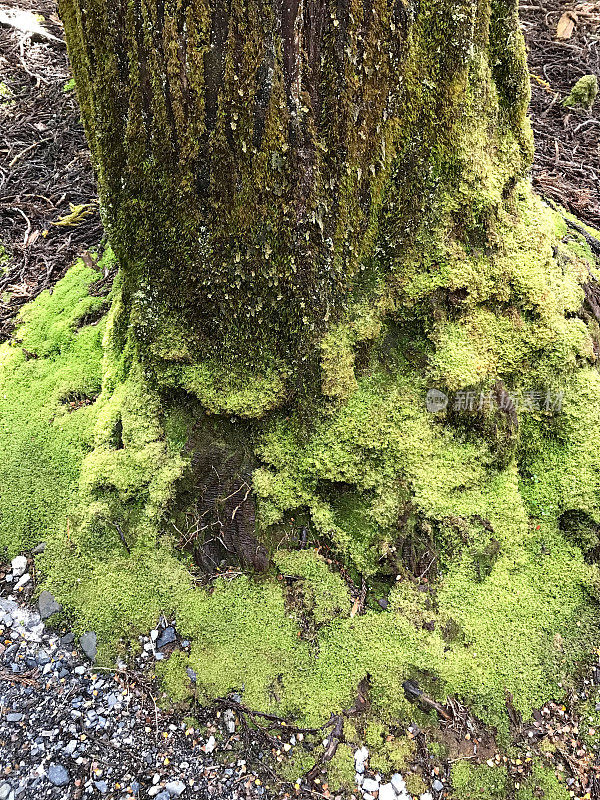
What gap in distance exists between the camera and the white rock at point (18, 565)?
3117 mm

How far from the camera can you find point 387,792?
2.52 m

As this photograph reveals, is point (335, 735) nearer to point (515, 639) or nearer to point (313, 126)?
point (515, 639)

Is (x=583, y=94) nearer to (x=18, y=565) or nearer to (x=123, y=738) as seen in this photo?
(x=18, y=565)

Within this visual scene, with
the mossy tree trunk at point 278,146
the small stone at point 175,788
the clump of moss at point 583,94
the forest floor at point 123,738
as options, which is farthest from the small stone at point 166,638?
the clump of moss at point 583,94

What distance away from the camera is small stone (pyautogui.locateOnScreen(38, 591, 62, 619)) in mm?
2945

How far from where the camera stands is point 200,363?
2.84m

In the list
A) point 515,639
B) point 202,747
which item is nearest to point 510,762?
point 515,639

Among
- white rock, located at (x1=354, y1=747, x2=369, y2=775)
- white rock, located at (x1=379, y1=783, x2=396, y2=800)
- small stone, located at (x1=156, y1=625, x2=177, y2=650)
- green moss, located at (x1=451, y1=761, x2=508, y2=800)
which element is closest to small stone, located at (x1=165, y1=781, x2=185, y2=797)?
small stone, located at (x1=156, y1=625, x2=177, y2=650)

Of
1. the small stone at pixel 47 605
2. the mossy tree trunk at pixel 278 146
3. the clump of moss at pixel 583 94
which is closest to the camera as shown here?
the mossy tree trunk at pixel 278 146

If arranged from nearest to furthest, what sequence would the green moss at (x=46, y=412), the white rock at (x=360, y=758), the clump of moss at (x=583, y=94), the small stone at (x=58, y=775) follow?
the small stone at (x=58, y=775) < the white rock at (x=360, y=758) < the green moss at (x=46, y=412) < the clump of moss at (x=583, y=94)

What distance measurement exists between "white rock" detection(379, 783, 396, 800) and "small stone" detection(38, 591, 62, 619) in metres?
1.91

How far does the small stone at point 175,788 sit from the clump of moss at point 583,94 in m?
7.69

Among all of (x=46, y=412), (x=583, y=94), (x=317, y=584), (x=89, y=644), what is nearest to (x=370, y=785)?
(x=317, y=584)

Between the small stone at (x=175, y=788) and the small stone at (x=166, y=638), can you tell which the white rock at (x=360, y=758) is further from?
the small stone at (x=166, y=638)
